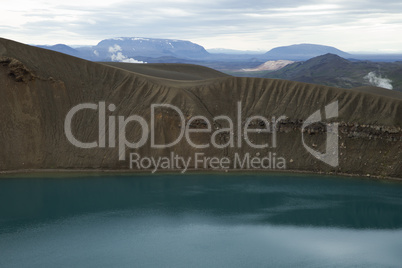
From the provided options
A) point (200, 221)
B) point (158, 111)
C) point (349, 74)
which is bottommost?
point (200, 221)

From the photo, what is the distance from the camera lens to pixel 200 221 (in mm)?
35000

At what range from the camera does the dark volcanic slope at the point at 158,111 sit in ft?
156

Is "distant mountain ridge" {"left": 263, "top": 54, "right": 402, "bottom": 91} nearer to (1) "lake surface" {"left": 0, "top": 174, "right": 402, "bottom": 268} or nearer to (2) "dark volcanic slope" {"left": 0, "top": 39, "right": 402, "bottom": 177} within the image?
(2) "dark volcanic slope" {"left": 0, "top": 39, "right": 402, "bottom": 177}

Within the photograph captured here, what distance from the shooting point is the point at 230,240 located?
Answer: 3112 cm

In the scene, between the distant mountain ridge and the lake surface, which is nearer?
the lake surface

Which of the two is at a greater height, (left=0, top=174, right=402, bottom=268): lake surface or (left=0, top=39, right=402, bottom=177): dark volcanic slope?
(left=0, top=39, right=402, bottom=177): dark volcanic slope

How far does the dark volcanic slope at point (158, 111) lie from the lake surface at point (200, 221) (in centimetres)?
315

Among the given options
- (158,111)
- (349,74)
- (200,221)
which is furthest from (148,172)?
(349,74)

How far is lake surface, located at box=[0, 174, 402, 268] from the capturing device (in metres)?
28.3

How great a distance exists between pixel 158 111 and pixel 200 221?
19.4m

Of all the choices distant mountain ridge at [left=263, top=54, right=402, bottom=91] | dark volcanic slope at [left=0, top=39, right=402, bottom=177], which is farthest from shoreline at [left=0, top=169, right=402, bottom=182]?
distant mountain ridge at [left=263, top=54, right=402, bottom=91]

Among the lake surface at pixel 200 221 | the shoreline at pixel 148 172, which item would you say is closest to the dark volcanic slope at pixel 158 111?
the shoreline at pixel 148 172

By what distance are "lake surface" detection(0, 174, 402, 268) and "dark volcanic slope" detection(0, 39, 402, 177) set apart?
3151 millimetres

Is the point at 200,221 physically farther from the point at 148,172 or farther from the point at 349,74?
the point at 349,74
